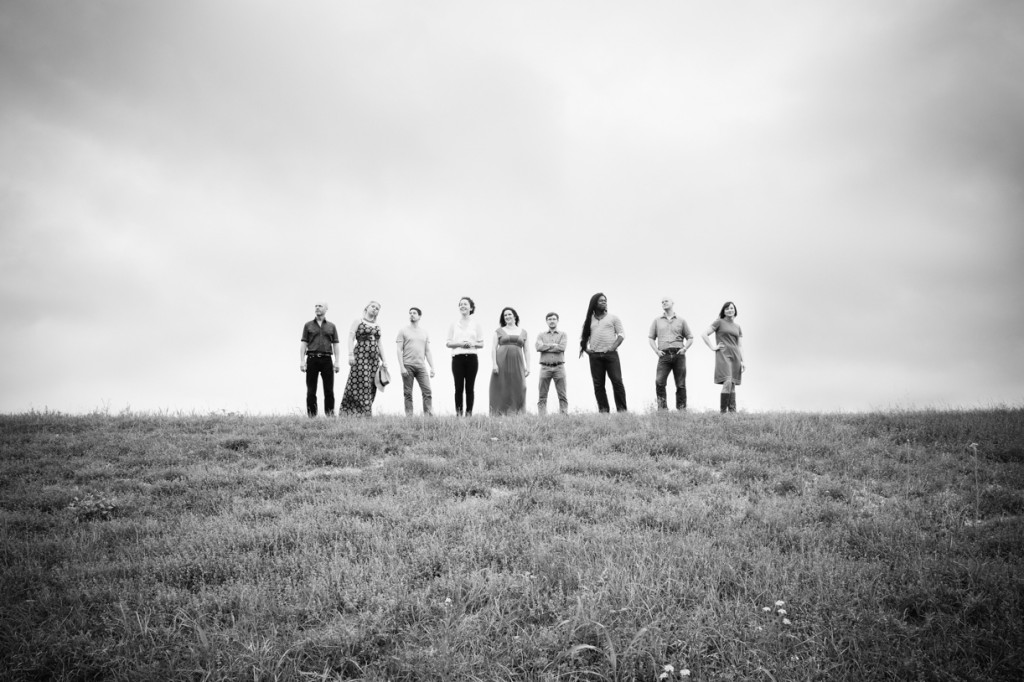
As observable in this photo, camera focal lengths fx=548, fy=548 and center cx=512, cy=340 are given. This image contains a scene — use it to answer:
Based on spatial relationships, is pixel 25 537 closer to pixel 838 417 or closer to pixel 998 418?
pixel 838 417

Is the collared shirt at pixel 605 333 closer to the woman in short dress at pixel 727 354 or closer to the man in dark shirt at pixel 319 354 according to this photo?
the woman in short dress at pixel 727 354

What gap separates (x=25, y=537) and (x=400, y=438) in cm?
448

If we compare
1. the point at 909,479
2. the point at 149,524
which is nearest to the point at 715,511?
the point at 909,479

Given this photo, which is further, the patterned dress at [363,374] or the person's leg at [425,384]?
the person's leg at [425,384]

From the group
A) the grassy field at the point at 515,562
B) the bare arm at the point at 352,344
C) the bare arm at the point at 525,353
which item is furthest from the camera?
the bare arm at the point at 525,353

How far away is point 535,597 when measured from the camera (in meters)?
3.75

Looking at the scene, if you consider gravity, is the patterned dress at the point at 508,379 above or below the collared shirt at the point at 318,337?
below

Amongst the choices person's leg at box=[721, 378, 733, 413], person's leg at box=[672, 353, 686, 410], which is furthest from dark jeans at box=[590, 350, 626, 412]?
person's leg at box=[721, 378, 733, 413]

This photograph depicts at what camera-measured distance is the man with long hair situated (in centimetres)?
1204

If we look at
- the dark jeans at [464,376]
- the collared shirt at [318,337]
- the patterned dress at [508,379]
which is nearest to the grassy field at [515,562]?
the collared shirt at [318,337]

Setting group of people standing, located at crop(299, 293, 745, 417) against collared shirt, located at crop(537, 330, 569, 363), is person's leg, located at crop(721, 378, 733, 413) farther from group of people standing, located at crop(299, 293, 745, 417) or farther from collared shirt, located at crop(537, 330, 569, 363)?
collared shirt, located at crop(537, 330, 569, 363)

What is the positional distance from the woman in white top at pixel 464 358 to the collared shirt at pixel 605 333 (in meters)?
2.53

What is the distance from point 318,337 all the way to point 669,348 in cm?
762

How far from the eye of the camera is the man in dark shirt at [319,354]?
11578 mm
